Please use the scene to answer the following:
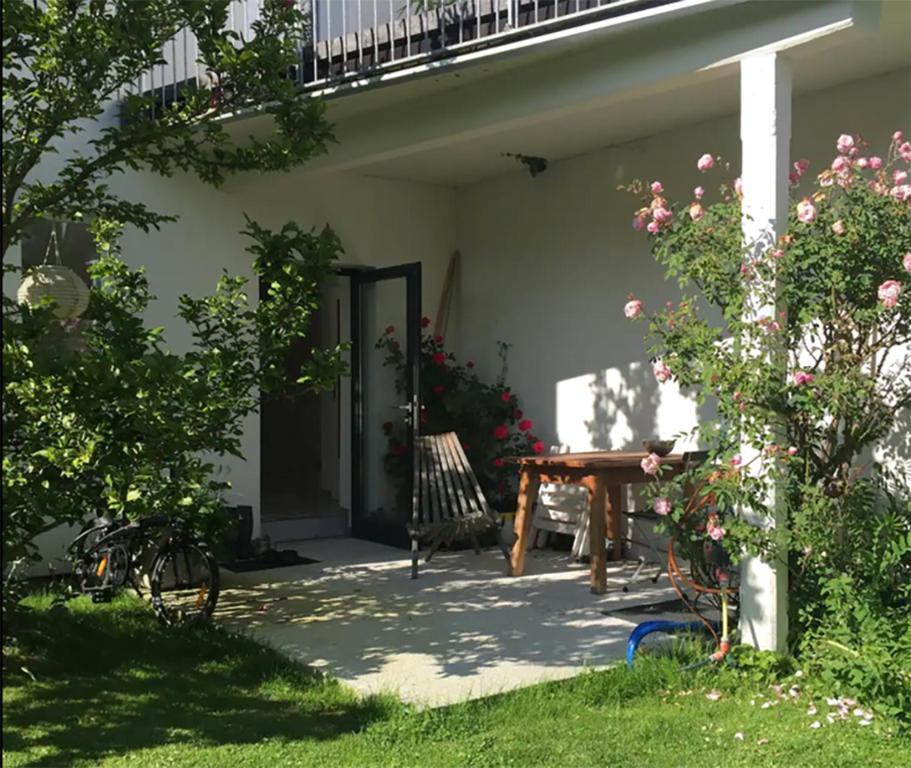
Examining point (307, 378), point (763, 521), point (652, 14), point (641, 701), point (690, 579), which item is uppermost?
point (652, 14)

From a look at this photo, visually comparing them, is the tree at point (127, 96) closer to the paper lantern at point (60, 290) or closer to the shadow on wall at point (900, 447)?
the paper lantern at point (60, 290)

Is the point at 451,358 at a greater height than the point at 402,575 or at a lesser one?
greater

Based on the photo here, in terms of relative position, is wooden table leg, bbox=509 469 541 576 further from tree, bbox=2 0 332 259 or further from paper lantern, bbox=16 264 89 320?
paper lantern, bbox=16 264 89 320

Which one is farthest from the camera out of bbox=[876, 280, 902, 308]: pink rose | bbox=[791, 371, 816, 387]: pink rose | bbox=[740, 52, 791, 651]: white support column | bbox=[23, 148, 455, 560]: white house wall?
bbox=[23, 148, 455, 560]: white house wall

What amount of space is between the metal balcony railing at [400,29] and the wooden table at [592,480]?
237 cm

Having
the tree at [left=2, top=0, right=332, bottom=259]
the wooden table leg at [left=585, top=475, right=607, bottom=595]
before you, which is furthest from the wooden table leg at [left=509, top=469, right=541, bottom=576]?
the tree at [left=2, top=0, right=332, bottom=259]

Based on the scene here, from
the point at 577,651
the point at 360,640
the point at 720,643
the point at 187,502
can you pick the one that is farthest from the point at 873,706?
the point at 187,502

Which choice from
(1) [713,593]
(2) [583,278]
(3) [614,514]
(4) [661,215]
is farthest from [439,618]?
(2) [583,278]

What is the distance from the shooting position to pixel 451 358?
320 inches

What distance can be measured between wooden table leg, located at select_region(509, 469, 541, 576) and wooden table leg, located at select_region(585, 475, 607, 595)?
1.60ft

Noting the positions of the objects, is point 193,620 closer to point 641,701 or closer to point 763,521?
point 641,701

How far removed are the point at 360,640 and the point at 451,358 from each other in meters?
3.70

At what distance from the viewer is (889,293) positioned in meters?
3.68

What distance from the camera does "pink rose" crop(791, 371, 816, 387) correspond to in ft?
12.7
